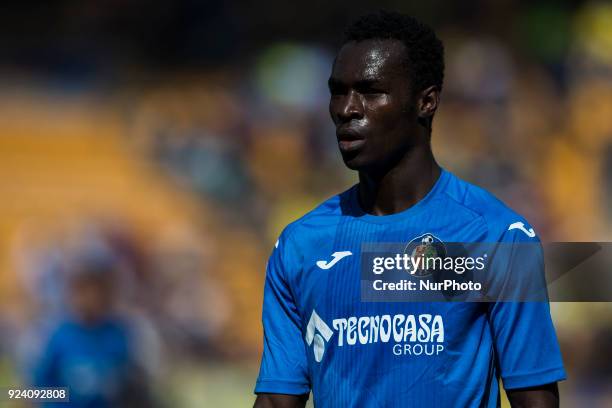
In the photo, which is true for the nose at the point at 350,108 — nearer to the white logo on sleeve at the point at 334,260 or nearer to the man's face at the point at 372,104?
the man's face at the point at 372,104

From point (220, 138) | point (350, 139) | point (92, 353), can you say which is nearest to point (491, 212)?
point (350, 139)

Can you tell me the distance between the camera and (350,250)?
10.5 feet

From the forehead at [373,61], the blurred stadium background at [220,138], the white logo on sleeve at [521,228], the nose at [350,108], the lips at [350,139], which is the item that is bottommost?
the white logo on sleeve at [521,228]

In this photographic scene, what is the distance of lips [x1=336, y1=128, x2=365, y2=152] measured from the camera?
10.2 feet

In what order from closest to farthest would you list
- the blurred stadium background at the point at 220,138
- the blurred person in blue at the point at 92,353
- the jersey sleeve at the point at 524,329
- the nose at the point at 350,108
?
the jersey sleeve at the point at 524,329, the nose at the point at 350,108, the blurred person in blue at the point at 92,353, the blurred stadium background at the point at 220,138

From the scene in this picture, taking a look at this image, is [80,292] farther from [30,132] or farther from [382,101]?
[382,101]

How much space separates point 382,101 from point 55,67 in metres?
5.38

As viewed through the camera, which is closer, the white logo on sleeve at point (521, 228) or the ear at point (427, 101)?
the white logo on sleeve at point (521, 228)

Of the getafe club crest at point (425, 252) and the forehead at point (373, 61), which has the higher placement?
the forehead at point (373, 61)

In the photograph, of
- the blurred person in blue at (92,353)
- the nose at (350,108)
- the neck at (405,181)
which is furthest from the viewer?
the blurred person in blue at (92,353)

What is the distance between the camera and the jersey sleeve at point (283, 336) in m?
3.22

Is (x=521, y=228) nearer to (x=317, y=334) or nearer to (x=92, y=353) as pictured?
(x=317, y=334)

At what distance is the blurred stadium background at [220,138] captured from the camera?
7562mm

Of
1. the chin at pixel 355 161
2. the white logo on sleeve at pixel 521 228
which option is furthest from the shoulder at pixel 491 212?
the chin at pixel 355 161
